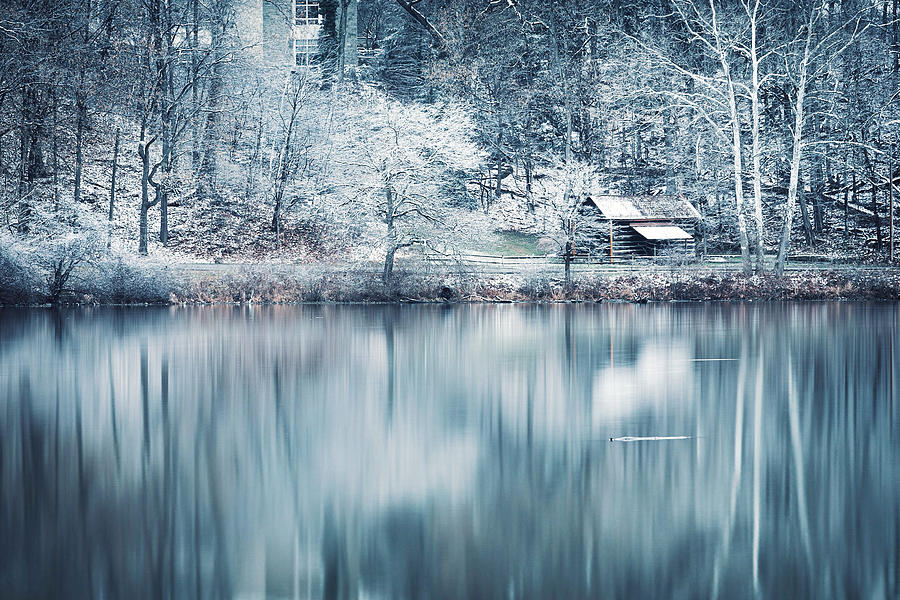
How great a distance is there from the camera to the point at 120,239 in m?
50.3

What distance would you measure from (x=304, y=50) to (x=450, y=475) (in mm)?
56288

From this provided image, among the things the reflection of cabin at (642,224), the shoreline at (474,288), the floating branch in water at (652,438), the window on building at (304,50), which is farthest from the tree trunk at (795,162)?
the floating branch in water at (652,438)

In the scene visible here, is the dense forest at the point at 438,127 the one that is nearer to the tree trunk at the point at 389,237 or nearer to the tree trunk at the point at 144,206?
the tree trunk at the point at 389,237

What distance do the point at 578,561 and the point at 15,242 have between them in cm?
3467

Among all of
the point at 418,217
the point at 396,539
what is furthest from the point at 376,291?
the point at 396,539

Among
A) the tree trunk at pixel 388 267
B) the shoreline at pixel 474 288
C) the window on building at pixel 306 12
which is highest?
the window on building at pixel 306 12

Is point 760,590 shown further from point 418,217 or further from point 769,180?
point 769,180

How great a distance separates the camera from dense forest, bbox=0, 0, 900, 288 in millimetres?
46219

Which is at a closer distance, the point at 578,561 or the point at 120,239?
the point at 578,561

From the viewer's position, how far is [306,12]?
64312 mm

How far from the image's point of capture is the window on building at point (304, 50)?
6278 cm

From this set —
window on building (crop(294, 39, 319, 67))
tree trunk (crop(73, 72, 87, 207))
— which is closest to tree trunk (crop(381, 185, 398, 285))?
tree trunk (crop(73, 72, 87, 207))

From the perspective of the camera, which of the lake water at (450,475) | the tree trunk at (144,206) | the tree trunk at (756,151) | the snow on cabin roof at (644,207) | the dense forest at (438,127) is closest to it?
the lake water at (450,475)

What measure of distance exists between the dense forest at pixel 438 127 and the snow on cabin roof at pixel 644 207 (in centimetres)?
151
